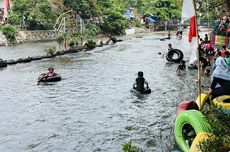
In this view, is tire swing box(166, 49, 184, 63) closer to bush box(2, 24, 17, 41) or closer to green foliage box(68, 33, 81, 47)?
green foliage box(68, 33, 81, 47)

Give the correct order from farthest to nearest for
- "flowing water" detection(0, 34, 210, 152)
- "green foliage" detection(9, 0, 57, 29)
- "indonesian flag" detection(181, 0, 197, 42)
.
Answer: "green foliage" detection(9, 0, 57, 29) → "flowing water" detection(0, 34, 210, 152) → "indonesian flag" detection(181, 0, 197, 42)

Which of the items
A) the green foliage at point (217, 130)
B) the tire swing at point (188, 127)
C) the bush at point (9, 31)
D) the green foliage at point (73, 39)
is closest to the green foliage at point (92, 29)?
the bush at point (9, 31)

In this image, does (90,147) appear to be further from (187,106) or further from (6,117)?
(6,117)

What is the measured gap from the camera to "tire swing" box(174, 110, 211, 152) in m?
9.95

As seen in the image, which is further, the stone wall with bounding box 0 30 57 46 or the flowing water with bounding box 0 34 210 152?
the stone wall with bounding box 0 30 57 46

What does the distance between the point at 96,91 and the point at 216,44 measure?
18.4 meters

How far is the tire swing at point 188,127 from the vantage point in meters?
9.95

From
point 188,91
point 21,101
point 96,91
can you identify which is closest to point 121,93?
point 96,91

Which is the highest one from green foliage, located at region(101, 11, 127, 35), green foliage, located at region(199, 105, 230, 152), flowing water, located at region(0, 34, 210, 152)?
green foliage, located at region(101, 11, 127, 35)

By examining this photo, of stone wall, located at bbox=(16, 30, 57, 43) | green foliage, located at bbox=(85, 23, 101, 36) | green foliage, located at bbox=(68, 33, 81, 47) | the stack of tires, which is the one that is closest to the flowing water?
the stack of tires

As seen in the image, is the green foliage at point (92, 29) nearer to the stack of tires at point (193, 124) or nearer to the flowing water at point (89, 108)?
the flowing water at point (89, 108)

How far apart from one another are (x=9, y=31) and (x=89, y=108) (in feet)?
128

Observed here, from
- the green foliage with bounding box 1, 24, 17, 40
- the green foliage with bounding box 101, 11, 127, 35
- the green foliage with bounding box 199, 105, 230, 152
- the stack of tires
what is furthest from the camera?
the green foliage with bounding box 101, 11, 127, 35

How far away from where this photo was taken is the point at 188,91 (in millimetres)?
21719
